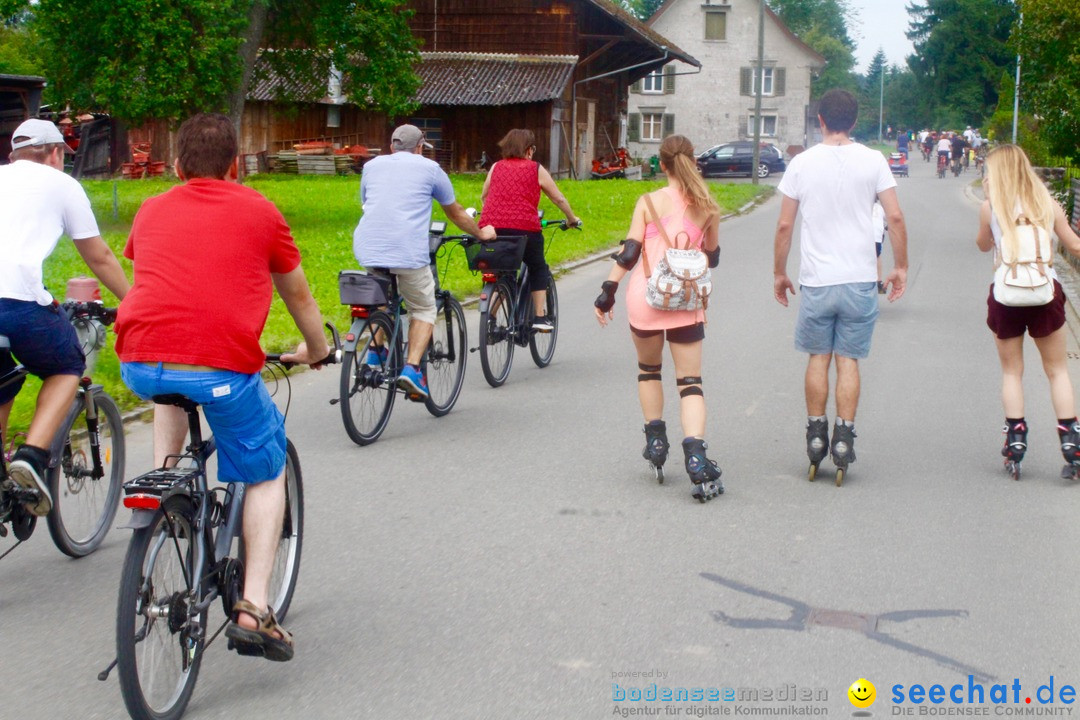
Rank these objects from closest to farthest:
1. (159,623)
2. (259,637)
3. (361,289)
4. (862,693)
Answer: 1. (159,623)
2. (259,637)
3. (862,693)
4. (361,289)

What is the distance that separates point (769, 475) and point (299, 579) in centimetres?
279

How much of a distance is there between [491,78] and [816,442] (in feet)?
139

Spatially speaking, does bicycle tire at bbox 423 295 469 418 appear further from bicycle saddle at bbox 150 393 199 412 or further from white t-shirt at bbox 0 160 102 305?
bicycle saddle at bbox 150 393 199 412

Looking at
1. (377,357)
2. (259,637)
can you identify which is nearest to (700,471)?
(377,357)

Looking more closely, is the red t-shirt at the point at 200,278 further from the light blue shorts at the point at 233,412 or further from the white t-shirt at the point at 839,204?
the white t-shirt at the point at 839,204

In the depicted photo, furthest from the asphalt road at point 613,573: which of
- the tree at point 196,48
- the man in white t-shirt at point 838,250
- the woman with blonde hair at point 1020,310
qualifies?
the tree at point 196,48

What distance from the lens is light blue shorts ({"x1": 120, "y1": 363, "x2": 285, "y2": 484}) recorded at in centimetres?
397

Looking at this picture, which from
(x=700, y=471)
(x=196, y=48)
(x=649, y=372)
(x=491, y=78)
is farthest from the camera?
(x=491, y=78)

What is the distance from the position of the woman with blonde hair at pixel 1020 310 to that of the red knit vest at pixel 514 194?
355cm

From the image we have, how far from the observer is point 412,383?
8.16 m

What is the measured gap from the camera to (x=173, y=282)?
3.95 metres

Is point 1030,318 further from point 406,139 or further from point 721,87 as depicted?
point 721,87

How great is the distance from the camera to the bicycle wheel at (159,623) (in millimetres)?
3691

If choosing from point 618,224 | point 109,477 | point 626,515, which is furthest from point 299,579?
point 618,224
